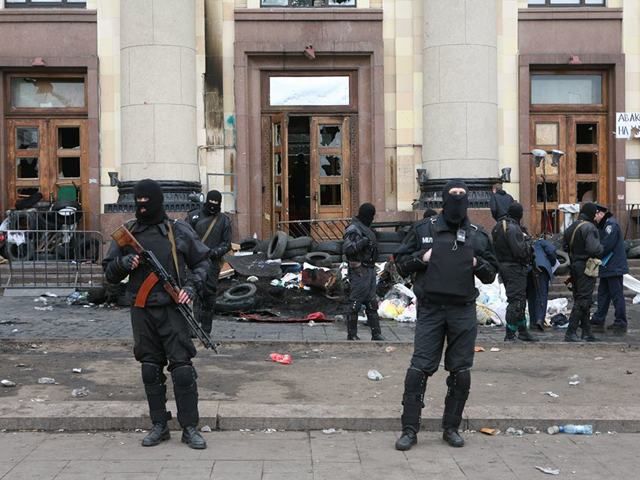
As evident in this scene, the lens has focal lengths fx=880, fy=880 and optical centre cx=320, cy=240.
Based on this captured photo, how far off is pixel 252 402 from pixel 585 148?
1398 centimetres

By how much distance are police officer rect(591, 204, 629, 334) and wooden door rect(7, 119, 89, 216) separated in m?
11.2

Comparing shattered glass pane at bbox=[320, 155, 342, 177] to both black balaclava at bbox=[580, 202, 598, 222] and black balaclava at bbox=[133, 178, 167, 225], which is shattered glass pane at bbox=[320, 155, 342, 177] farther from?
black balaclava at bbox=[133, 178, 167, 225]

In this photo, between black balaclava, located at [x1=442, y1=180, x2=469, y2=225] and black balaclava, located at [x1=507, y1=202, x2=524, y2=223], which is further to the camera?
black balaclava, located at [x1=507, y1=202, x2=524, y2=223]

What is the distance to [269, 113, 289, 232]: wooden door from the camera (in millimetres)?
18641

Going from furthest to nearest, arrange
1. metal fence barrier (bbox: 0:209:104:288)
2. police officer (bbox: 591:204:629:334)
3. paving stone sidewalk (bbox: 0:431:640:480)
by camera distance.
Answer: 1. metal fence barrier (bbox: 0:209:104:288)
2. police officer (bbox: 591:204:629:334)
3. paving stone sidewalk (bbox: 0:431:640:480)

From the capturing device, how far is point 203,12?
18.6m

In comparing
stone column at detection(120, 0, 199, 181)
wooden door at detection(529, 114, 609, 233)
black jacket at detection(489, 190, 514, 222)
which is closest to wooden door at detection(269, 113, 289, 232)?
stone column at detection(120, 0, 199, 181)

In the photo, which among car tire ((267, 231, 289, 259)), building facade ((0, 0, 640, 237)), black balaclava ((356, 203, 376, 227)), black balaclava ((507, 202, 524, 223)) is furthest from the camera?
building facade ((0, 0, 640, 237))

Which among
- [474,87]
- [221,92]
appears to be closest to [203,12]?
[221,92]

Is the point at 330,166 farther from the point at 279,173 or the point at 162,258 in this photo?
the point at 162,258

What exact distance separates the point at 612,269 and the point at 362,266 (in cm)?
377

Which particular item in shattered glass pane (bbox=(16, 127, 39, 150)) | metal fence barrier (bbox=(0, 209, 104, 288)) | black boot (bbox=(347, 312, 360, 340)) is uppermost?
shattered glass pane (bbox=(16, 127, 39, 150))

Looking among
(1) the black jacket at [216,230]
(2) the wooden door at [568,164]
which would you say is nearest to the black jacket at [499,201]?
(2) the wooden door at [568,164]

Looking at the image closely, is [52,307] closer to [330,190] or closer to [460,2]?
[330,190]
